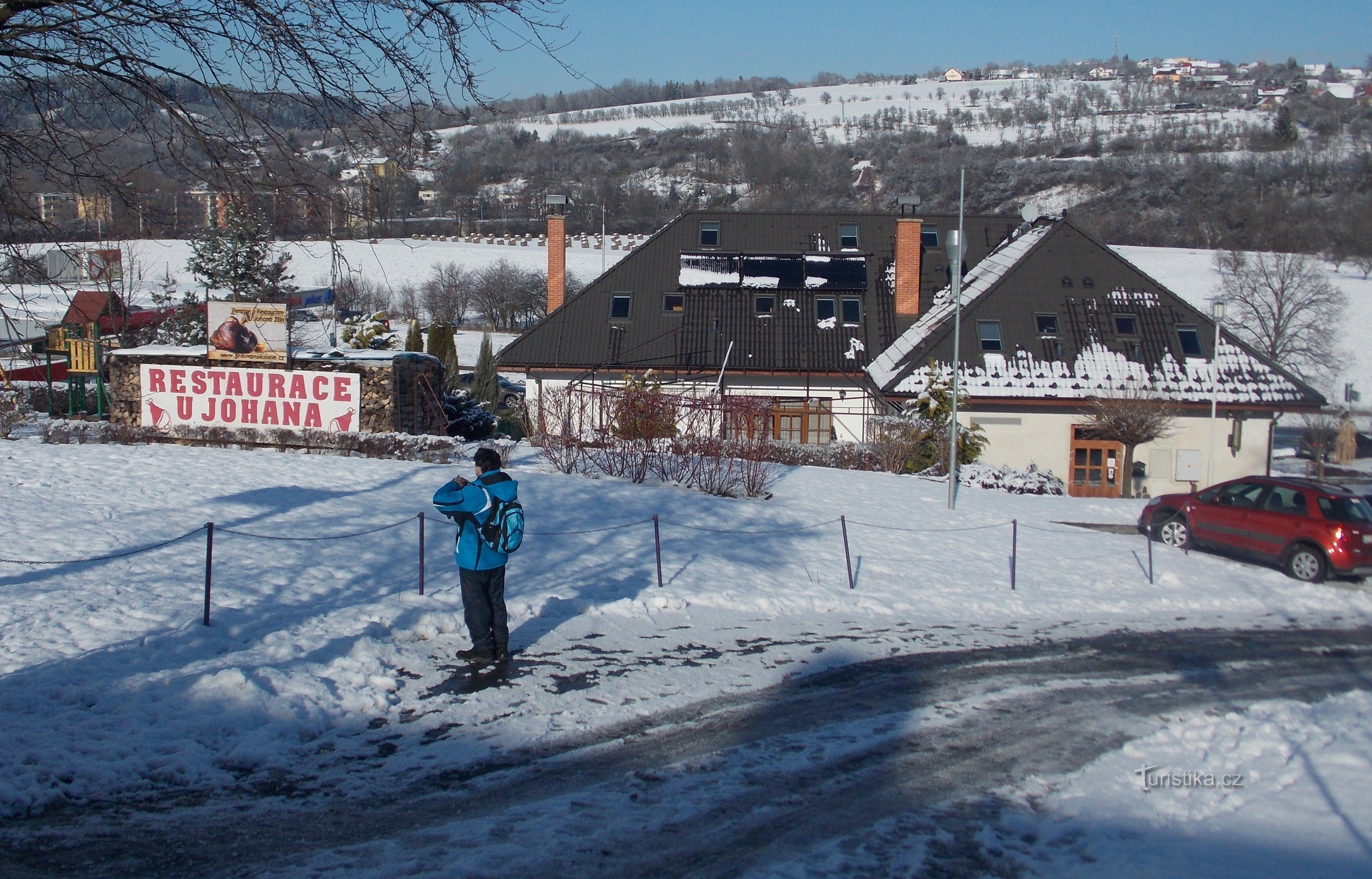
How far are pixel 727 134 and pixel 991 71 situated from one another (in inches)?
3765

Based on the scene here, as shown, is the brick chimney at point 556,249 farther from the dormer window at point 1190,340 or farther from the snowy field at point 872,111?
the snowy field at point 872,111

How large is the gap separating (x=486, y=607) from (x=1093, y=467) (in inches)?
956

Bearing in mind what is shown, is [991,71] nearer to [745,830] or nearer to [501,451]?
[501,451]

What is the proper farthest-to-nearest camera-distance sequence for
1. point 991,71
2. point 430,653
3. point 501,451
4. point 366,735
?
point 991,71 < point 501,451 < point 430,653 < point 366,735

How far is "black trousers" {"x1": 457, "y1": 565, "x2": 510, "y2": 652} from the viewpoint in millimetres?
8820

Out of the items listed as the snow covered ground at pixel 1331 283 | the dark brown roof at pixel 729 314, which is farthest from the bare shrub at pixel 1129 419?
the snow covered ground at pixel 1331 283

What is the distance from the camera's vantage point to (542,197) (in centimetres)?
3853

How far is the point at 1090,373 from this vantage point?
99.0ft

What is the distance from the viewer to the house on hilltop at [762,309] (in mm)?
32531

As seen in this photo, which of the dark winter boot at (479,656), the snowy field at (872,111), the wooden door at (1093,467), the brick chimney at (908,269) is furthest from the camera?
the snowy field at (872,111)

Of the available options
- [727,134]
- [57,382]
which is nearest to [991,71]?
[727,134]

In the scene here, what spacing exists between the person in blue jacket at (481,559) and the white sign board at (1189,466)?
25480 millimetres

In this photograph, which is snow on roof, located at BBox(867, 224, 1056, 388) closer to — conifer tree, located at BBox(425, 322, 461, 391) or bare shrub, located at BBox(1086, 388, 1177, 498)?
bare shrub, located at BBox(1086, 388, 1177, 498)

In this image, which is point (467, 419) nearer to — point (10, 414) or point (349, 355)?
point (349, 355)
